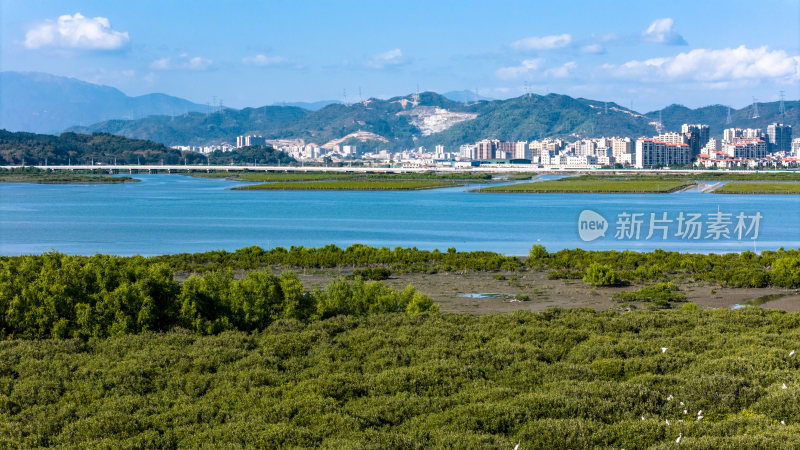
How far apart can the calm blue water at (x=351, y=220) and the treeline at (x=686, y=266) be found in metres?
5.55

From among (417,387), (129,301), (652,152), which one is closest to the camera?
(417,387)

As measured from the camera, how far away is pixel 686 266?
1892 centimetres

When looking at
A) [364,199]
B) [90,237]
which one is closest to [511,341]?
[90,237]

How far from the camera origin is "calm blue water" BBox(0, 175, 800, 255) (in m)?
28.7

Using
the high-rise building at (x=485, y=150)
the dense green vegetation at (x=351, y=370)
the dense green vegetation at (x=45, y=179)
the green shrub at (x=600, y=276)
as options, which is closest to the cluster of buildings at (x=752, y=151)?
the high-rise building at (x=485, y=150)

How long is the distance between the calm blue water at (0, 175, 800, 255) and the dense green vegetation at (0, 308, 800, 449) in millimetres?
17917

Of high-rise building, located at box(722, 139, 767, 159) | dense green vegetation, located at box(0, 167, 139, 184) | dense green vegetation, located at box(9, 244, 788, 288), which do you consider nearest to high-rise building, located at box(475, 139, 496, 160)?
high-rise building, located at box(722, 139, 767, 159)

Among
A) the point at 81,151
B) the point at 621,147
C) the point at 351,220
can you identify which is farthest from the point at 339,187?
the point at 621,147

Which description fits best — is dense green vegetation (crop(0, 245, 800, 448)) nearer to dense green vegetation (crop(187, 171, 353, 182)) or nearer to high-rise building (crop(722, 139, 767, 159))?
dense green vegetation (crop(187, 171, 353, 182))

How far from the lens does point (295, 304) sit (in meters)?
10.6

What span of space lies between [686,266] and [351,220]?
22.5 meters

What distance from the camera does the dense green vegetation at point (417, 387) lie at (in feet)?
18.0

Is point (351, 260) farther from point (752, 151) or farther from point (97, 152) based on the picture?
point (752, 151)

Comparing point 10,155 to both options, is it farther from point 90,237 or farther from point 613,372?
point 613,372
